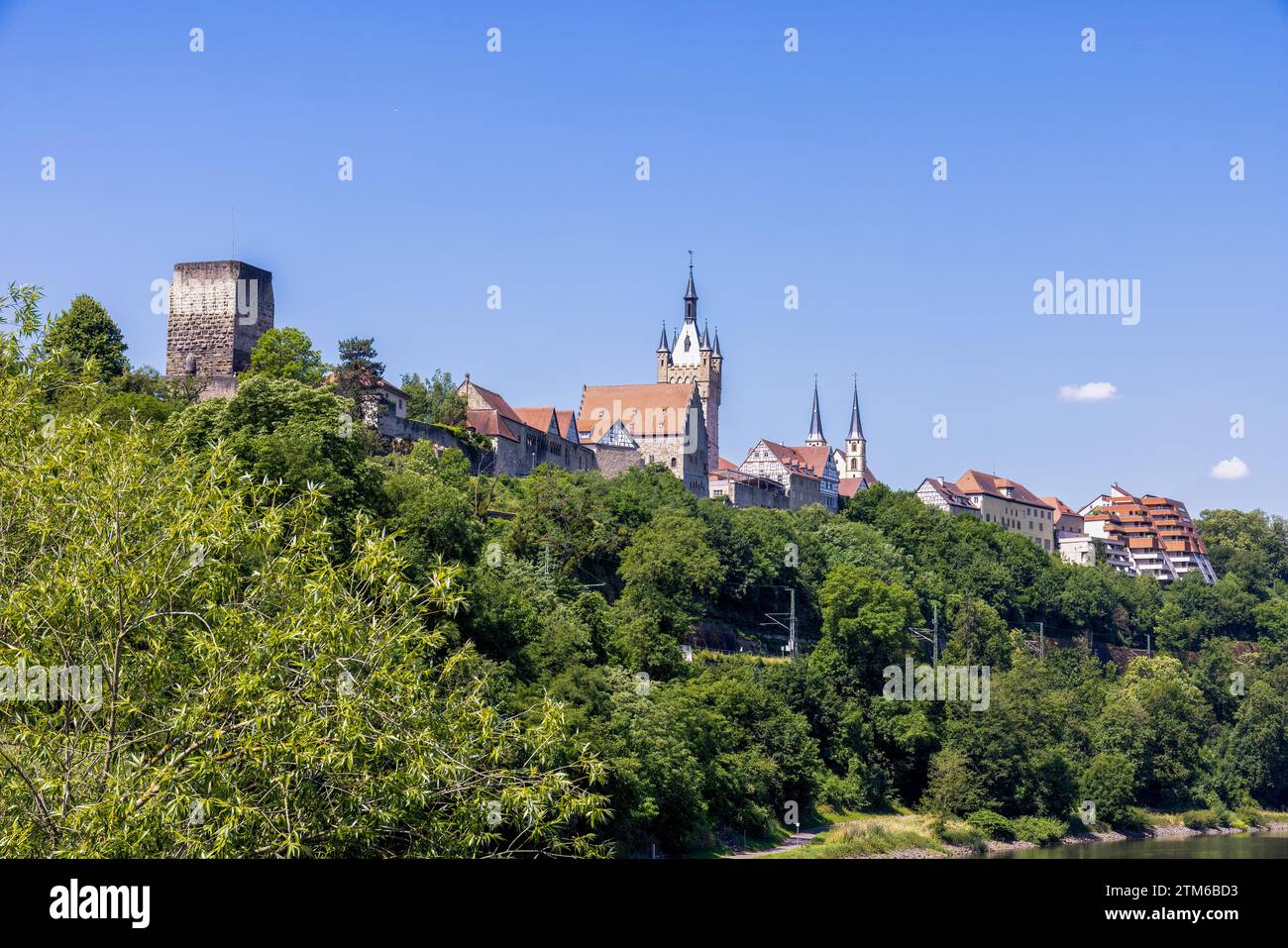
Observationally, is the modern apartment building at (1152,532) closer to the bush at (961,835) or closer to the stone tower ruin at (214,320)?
the bush at (961,835)

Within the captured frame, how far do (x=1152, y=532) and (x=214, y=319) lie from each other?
106 metres

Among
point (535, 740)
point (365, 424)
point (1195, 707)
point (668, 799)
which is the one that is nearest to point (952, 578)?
point (1195, 707)

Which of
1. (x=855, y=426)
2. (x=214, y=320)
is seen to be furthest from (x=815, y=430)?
(x=214, y=320)

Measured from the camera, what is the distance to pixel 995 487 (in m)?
140

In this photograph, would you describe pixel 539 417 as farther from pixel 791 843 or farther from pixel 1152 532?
pixel 1152 532

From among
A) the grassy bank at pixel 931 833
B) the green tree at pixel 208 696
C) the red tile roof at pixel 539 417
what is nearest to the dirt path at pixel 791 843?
the grassy bank at pixel 931 833

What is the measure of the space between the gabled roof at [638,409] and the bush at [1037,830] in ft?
185

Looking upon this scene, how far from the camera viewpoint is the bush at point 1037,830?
55406 millimetres

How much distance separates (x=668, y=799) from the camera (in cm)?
4016

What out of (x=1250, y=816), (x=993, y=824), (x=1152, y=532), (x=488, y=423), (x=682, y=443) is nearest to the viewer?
(x=993, y=824)

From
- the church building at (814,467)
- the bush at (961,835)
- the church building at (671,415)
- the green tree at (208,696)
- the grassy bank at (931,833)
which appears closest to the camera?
the green tree at (208,696)

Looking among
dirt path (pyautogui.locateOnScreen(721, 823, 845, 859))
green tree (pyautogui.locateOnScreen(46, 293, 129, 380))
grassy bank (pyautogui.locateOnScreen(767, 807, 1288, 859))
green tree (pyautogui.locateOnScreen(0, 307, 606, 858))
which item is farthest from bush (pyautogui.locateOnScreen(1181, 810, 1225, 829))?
green tree (pyautogui.locateOnScreen(0, 307, 606, 858))

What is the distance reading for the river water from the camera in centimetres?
5184
